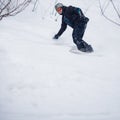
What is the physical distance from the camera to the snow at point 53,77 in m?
3.62

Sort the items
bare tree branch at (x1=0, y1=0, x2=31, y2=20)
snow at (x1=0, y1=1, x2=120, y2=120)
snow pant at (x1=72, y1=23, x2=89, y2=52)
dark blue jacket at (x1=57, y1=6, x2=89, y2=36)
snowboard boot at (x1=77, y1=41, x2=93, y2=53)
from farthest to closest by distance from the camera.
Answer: snowboard boot at (x1=77, y1=41, x2=93, y2=53) < snow pant at (x1=72, y1=23, x2=89, y2=52) < dark blue jacket at (x1=57, y1=6, x2=89, y2=36) < bare tree branch at (x1=0, y1=0, x2=31, y2=20) < snow at (x1=0, y1=1, x2=120, y2=120)

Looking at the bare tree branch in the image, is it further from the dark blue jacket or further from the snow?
the dark blue jacket

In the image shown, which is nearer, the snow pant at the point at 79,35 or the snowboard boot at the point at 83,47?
the snow pant at the point at 79,35

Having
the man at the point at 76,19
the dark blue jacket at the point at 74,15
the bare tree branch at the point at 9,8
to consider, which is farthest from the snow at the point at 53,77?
the dark blue jacket at the point at 74,15

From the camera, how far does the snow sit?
11.9ft

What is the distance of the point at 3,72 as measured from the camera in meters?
4.26

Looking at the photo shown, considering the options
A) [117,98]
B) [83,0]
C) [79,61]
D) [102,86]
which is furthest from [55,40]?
[83,0]

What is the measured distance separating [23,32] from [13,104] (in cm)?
300

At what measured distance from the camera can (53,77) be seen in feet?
14.5

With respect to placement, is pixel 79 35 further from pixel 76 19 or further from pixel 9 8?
pixel 9 8

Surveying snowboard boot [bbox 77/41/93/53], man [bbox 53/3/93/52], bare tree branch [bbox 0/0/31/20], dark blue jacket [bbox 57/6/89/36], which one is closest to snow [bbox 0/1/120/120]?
snowboard boot [bbox 77/41/93/53]

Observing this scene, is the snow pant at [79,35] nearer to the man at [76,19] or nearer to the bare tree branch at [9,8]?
the man at [76,19]

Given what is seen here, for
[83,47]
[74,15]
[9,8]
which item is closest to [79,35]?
[83,47]

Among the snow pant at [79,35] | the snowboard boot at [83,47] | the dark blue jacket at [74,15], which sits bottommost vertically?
the snowboard boot at [83,47]
